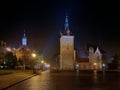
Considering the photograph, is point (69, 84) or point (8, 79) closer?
point (69, 84)

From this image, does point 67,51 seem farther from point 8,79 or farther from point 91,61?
point 8,79

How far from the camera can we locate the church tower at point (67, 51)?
15588 cm

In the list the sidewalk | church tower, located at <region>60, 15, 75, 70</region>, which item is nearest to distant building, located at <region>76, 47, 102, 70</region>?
church tower, located at <region>60, 15, 75, 70</region>

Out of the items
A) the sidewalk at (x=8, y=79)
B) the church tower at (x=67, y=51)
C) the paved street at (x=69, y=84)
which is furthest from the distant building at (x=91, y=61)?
the paved street at (x=69, y=84)

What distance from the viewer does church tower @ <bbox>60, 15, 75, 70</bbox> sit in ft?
511

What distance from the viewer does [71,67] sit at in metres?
155

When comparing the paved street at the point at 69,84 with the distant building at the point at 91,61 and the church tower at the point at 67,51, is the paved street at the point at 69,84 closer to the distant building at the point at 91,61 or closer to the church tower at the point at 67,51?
the church tower at the point at 67,51

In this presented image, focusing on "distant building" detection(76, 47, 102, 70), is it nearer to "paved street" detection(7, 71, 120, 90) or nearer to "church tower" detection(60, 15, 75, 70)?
"church tower" detection(60, 15, 75, 70)

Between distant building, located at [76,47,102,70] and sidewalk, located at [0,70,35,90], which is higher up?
distant building, located at [76,47,102,70]

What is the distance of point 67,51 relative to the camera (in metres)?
161

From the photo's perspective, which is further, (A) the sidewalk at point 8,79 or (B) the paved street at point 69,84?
(A) the sidewalk at point 8,79

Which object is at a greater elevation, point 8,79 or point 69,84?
point 8,79

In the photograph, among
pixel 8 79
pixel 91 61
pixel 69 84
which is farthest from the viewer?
pixel 91 61

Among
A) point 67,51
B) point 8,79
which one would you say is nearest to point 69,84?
point 8,79
